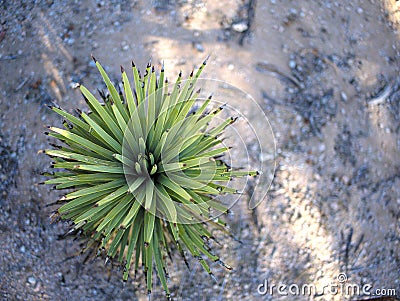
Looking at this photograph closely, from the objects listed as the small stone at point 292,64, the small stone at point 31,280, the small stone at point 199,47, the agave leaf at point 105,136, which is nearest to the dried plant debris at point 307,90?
the small stone at point 292,64

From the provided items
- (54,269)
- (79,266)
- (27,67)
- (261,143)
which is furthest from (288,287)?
(27,67)

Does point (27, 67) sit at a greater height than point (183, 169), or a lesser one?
greater

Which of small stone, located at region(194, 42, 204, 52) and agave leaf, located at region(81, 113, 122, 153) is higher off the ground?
small stone, located at region(194, 42, 204, 52)

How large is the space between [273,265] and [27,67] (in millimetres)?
2571

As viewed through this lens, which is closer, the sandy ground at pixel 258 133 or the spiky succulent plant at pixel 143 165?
the spiky succulent plant at pixel 143 165

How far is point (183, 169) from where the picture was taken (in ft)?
7.60

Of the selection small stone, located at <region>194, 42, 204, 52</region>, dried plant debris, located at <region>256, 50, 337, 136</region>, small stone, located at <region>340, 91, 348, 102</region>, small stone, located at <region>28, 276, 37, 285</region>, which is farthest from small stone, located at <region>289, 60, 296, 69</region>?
small stone, located at <region>28, 276, 37, 285</region>

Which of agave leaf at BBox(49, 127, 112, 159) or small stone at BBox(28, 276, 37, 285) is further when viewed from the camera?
small stone at BBox(28, 276, 37, 285)

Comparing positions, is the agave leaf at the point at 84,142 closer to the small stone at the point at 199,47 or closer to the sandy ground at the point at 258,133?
the sandy ground at the point at 258,133

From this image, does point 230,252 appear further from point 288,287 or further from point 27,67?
point 27,67

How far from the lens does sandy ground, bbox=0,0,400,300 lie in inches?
125

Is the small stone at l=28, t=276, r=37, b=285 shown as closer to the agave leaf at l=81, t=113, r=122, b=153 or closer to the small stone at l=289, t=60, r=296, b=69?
the agave leaf at l=81, t=113, r=122, b=153

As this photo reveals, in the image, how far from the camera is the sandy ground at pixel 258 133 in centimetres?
318

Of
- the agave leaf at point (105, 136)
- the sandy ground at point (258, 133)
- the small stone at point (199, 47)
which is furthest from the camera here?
the small stone at point (199, 47)
